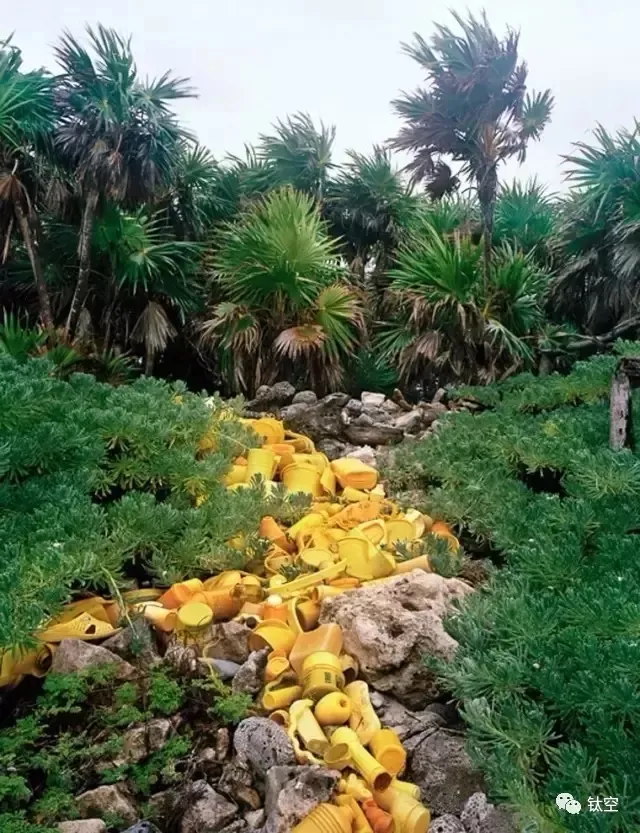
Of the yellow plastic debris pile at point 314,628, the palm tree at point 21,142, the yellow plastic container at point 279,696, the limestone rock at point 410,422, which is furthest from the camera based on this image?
→ the palm tree at point 21,142

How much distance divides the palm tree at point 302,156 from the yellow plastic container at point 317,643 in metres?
9.95

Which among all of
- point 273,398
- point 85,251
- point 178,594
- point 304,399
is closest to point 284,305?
point 273,398

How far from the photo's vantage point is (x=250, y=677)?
266cm

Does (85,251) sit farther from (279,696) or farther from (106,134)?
(279,696)

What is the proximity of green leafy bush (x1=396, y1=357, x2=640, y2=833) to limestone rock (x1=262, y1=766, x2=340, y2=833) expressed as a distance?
0.45 m

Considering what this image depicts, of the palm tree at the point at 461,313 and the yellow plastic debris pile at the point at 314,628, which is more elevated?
the palm tree at the point at 461,313

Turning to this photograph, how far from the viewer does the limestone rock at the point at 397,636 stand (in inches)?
103

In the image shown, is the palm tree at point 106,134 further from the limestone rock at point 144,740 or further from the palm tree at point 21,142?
the limestone rock at point 144,740

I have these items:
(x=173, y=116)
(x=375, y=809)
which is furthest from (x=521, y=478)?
(x=173, y=116)

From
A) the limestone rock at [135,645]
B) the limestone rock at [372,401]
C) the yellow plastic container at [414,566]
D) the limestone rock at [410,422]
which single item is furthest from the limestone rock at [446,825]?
the limestone rock at [372,401]

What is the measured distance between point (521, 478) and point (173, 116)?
776cm

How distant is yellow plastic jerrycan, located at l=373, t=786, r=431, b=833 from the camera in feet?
6.75

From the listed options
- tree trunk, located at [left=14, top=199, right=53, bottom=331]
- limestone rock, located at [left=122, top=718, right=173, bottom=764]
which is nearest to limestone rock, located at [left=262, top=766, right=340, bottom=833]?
limestone rock, located at [left=122, top=718, right=173, bottom=764]

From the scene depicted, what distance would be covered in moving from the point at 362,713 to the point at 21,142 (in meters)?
8.84
